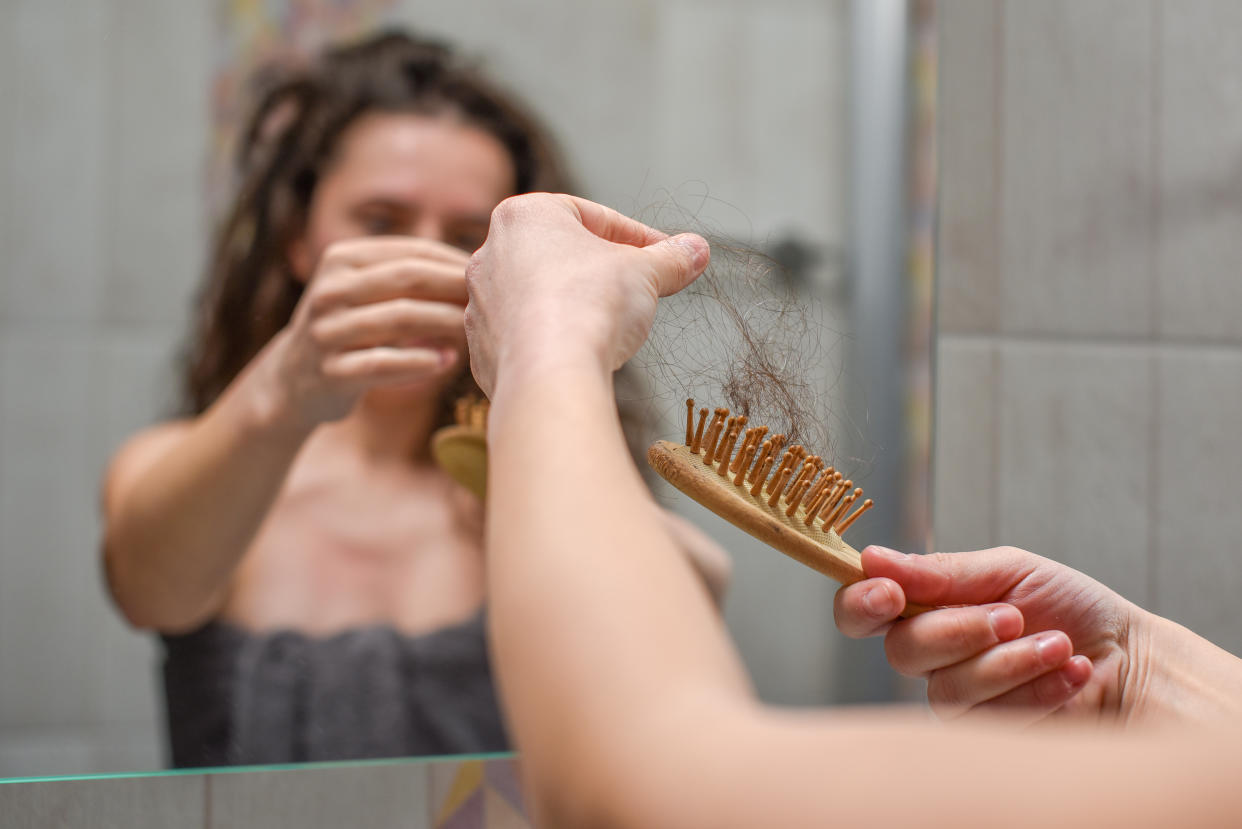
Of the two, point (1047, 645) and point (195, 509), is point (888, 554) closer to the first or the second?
point (1047, 645)

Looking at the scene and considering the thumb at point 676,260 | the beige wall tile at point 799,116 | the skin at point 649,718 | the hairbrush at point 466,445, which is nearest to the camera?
the skin at point 649,718

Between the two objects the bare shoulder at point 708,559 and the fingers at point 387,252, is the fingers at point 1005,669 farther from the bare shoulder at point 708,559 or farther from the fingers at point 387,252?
the fingers at point 387,252

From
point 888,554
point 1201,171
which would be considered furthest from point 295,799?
point 1201,171

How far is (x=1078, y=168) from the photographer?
678 mm

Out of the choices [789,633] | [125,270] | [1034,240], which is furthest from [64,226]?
[1034,240]

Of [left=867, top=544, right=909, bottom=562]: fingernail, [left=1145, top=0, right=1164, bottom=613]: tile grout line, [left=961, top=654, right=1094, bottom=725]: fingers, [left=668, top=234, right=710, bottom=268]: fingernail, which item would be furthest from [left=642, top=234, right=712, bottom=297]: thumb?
[left=1145, top=0, right=1164, bottom=613]: tile grout line

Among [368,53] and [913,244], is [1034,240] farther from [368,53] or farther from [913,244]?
[368,53]

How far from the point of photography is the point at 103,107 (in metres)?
0.52

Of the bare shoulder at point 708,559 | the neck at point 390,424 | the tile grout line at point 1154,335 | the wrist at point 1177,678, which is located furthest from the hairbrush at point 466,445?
the tile grout line at point 1154,335

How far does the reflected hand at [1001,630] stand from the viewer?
39cm

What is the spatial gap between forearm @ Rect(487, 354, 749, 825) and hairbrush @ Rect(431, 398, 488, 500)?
201 mm

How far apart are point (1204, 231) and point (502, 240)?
63 centimetres

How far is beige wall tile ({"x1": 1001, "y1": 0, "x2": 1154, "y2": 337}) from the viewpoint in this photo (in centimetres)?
67

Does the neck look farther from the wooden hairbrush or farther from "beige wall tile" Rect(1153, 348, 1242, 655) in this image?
"beige wall tile" Rect(1153, 348, 1242, 655)
